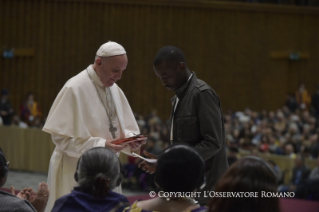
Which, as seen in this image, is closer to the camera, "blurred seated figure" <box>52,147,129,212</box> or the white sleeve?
"blurred seated figure" <box>52,147,129,212</box>

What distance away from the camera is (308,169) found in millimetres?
9742

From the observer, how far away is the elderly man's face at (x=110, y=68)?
4.26m

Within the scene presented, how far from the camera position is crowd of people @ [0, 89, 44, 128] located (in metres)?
14.6

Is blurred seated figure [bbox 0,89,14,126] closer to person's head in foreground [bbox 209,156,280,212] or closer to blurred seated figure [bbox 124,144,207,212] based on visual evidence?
blurred seated figure [bbox 124,144,207,212]

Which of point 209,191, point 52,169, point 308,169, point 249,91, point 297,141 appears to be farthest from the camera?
point 249,91

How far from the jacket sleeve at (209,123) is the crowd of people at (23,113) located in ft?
35.2

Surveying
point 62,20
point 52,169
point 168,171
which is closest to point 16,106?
point 62,20

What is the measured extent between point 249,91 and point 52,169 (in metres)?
16.6

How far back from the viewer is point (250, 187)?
234 cm

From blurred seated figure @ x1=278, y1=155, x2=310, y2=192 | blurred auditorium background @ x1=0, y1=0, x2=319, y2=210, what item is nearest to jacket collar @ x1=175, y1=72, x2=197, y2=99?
blurred seated figure @ x1=278, y1=155, x2=310, y2=192

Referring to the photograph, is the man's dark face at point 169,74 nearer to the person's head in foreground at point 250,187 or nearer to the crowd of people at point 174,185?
the crowd of people at point 174,185

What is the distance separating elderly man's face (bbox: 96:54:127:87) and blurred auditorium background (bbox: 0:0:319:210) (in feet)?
32.7

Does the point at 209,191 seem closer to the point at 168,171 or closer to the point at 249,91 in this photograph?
the point at 168,171

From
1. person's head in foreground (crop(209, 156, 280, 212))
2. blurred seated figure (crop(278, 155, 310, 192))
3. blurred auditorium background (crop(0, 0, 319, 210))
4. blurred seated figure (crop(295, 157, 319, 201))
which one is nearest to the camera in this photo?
person's head in foreground (crop(209, 156, 280, 212))
